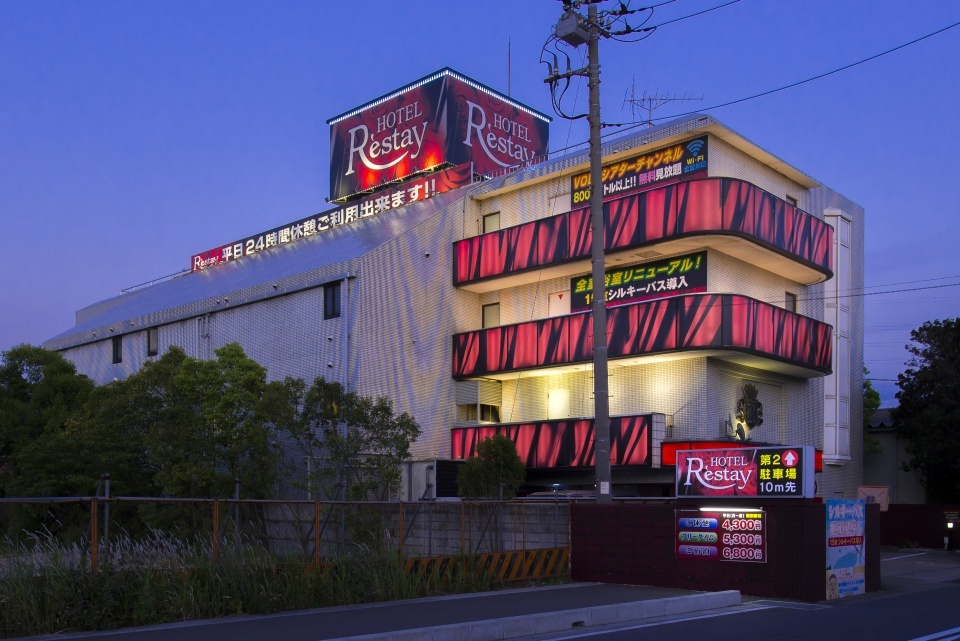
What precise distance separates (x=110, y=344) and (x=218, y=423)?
19521mm

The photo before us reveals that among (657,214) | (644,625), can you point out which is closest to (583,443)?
(657,214)

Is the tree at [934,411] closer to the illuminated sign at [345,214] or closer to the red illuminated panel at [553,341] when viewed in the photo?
the red illuminated panel at [553,341]

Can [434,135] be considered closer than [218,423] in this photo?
No

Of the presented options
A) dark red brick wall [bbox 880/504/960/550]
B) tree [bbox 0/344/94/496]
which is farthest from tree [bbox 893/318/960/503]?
tree [bbox 0/344/94/496]

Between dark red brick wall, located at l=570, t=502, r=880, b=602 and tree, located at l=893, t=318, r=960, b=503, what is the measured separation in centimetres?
1622

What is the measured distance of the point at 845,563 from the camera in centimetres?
2098

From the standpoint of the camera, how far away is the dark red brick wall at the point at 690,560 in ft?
65.3

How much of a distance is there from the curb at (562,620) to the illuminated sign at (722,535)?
1240mm

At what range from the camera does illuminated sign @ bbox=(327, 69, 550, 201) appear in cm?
4616

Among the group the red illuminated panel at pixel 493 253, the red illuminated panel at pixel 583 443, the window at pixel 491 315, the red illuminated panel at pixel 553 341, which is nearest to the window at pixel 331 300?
the red illuminated panel at pixel 493 253

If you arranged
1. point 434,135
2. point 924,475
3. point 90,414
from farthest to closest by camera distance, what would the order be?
point 434,135, point 924,475, point 90,414

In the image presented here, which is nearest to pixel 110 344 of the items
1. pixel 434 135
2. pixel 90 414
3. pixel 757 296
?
pixel 90 414

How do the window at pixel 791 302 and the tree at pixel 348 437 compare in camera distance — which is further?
the window at pixel 791 302

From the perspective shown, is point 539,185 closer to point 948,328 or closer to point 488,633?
point 948,328
